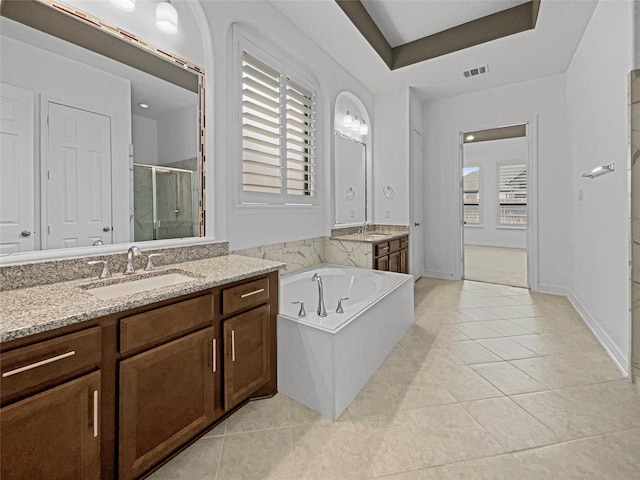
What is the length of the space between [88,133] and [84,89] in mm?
214

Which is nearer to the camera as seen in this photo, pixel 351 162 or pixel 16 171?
pixel 16 171

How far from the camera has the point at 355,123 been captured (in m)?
3.95

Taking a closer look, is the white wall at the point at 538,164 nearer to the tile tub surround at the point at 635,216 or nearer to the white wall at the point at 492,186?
the tile tub surround at the point at 635,216

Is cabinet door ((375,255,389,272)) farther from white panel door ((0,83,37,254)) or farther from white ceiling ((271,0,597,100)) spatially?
white panel door ((0,83,37,254))

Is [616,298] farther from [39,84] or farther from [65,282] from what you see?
[39,84]

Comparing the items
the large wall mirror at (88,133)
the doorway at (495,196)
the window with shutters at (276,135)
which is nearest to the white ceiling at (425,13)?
the window with shutters at (276,135)

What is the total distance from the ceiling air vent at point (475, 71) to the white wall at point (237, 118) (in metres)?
1.73

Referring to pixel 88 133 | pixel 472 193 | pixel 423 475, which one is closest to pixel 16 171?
pixel 88 133

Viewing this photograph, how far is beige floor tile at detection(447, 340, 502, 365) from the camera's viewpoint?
232 centimetres

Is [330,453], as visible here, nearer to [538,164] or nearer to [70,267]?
[70,267]

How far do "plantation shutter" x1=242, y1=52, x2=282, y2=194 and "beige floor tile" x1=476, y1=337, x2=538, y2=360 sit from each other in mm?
2231

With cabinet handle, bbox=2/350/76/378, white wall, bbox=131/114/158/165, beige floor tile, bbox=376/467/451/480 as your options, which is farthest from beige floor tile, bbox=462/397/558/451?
white wall, bbox=131/114/158/165

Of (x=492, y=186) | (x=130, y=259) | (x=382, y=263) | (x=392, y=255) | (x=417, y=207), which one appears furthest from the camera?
(x=492, y=186)

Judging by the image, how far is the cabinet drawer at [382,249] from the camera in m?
A: 3.30
